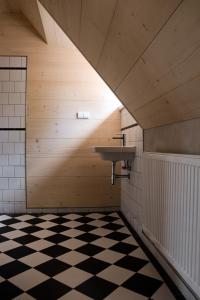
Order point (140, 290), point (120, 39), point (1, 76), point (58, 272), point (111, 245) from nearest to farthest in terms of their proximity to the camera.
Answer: point (120, 39) → point (140, 290) → point (58, 272) → point (111, 245) → point (1, 76)

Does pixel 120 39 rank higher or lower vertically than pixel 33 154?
higher

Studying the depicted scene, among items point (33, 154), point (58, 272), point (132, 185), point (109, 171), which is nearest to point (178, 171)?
point (58, 272)

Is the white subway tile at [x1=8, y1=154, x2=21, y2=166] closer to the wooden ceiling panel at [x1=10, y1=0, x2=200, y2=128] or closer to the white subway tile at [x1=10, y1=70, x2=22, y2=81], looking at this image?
the white subway tile at [x1=10, y1=70, x2=22, y2=81]

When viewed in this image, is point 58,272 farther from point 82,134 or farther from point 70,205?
point 82,134

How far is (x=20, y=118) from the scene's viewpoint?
3500 millimetres

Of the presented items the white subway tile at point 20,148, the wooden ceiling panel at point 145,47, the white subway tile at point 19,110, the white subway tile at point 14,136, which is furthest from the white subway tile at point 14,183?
the wooden ceiling panel at point 145,47

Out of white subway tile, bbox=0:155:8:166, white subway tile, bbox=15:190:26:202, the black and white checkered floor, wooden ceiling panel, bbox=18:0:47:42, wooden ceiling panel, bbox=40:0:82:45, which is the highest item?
wooden ceiling panel, bbox=18:0:47:42

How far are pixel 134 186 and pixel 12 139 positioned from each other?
170 cm

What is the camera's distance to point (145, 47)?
1.34 meters

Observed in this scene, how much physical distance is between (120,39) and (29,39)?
2.37 metres

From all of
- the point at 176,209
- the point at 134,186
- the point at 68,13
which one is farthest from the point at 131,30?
the point at 134,186

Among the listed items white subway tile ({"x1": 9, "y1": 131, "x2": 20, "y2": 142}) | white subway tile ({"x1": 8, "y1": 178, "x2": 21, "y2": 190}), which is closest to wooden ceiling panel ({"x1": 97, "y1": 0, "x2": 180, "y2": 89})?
white subway tile ({"x1": 9, "y1": 131, "x2": 20, "y2": 142})

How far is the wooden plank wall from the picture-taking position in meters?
3.50

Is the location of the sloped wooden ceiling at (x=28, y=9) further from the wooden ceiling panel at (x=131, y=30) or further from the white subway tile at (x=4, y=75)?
the wooden ceiling panel at (x=131, y=30)
